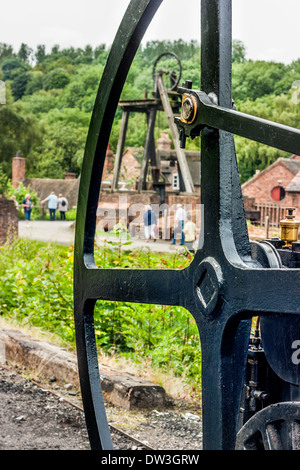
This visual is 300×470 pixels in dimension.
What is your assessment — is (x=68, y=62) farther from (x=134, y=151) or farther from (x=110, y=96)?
(x=110, y=96)

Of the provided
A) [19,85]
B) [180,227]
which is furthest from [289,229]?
[19,85]

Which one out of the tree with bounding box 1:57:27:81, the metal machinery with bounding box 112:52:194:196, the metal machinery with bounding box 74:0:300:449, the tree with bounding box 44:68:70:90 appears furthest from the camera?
the tree with bounding box 1:57:27:81

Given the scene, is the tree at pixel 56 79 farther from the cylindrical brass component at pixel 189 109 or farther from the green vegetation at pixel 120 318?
the cylindrical brass component at pixel 189 109

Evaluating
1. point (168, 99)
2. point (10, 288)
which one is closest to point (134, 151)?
point (168, 99)

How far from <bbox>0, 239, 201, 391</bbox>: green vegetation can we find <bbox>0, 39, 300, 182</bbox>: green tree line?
6.88ft

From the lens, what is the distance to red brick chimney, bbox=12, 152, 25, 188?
125 feet

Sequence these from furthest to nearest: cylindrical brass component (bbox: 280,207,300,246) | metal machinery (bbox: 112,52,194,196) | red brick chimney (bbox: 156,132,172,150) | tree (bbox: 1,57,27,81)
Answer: tree (bbox: 1,57,27,81)
red brick chimney (bbox: 156,132,172,150)
metal machinery (bbox: 112,52,194,196)
cylindrical brass component (bbox: 280,207,300,246)

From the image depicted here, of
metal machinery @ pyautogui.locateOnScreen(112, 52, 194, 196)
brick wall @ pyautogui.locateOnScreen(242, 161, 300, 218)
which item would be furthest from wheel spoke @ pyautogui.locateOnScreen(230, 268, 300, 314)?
brick wall @ pyautogui.locateOnScreen(242, 161, 300, 218)

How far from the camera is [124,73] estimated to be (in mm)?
1850

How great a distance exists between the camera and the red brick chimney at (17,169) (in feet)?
125

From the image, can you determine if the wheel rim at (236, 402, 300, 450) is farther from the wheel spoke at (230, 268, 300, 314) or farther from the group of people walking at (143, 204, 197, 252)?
the group of people walking at (143, 204, 197, 252)

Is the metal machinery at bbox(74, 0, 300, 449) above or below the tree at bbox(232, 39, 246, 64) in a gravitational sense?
below

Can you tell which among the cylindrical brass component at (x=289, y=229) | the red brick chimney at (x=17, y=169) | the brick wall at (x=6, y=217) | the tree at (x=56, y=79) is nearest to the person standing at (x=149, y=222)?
the brick wall at (x=6, y=217)

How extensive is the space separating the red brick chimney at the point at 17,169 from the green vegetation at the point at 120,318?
3233 cm
